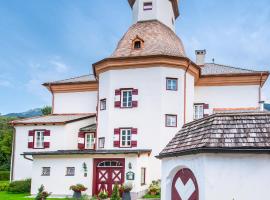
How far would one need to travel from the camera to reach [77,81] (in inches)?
1334

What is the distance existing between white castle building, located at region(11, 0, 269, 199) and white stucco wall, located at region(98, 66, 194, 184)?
0.07 m

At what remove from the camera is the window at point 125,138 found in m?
27.2

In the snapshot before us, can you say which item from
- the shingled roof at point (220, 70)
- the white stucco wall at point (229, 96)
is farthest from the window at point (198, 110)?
the shingled roof at point (220, 70)

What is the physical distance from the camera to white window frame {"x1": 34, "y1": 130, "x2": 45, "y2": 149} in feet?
99.6

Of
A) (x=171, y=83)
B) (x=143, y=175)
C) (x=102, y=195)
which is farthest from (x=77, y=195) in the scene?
(x=171, y=83)

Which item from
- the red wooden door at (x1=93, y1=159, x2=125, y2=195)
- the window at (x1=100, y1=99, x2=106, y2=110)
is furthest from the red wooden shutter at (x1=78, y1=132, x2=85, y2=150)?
the red wooden door at (x1=93, y1=159, x2=125, y2=195)

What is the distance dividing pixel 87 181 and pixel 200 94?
1174 centimetres

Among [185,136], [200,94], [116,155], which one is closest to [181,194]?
[185,136]

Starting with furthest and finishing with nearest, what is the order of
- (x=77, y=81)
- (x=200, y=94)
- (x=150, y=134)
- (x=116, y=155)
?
(x=77, y=81)
(x=200, y=94)
(x=150, y=134)
(x=116, y=155)

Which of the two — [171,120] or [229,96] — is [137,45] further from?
[229,96]

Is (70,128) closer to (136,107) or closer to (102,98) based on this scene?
(102,98)

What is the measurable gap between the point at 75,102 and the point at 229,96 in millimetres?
12645

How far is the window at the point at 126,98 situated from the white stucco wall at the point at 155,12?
760 centimetres

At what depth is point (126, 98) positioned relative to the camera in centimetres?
2788
